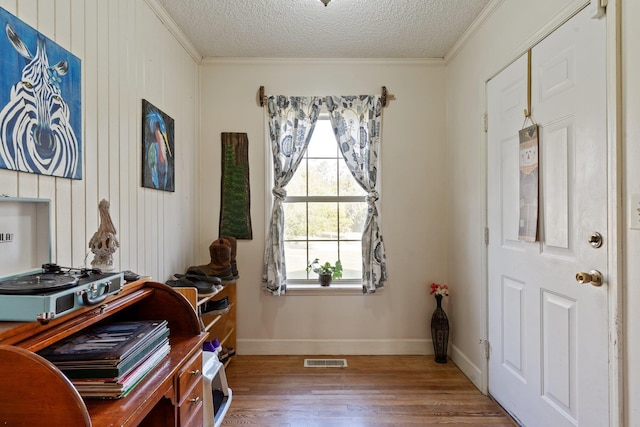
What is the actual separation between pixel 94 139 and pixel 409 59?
246 cm

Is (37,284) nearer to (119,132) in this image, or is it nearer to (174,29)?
(119,132)

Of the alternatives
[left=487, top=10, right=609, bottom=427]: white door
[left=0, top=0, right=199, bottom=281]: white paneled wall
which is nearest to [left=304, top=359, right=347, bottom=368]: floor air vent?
[left=487, top=10, right=609, bottom=427]: white door

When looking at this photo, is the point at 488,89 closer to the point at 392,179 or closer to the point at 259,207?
the point at 392,179

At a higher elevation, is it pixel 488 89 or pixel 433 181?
pixel 488 89

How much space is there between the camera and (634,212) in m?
1.16

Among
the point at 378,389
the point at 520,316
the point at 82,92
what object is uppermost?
the point at 82,92

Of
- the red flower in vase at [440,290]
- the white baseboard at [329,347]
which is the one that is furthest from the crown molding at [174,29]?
the red flower in vase at [440,290]

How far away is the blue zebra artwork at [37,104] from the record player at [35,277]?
0.51ft

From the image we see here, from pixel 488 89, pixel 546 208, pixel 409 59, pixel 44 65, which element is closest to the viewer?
pixel 44 65

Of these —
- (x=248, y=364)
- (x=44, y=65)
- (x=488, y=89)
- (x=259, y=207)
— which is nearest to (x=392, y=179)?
(x=488, y=89)

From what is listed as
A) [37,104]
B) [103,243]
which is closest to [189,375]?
[103,243]

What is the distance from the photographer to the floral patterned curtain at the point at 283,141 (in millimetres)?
2723

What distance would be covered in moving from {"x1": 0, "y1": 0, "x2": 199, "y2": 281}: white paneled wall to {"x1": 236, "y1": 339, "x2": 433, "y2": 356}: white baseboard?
0.94 m

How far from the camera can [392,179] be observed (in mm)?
2807
